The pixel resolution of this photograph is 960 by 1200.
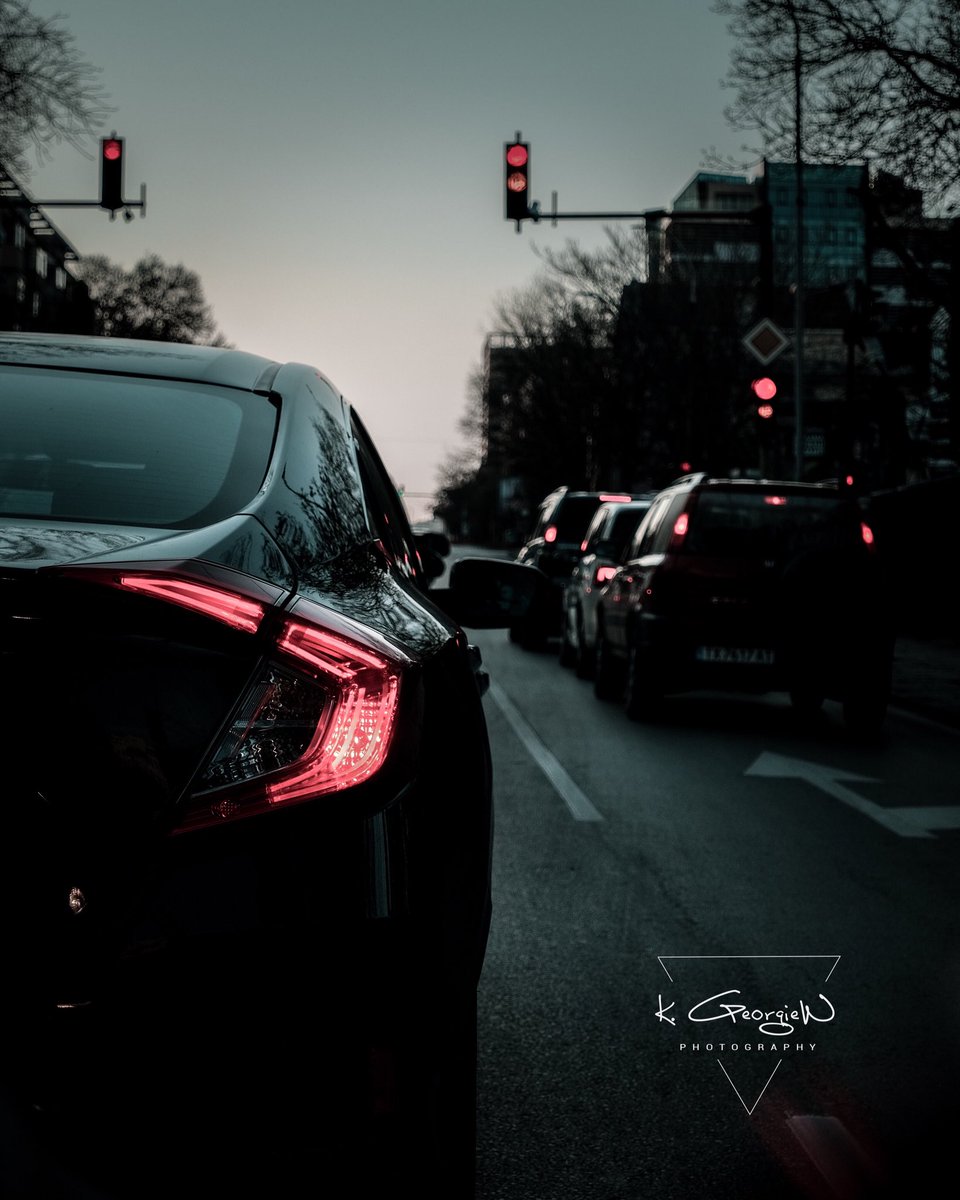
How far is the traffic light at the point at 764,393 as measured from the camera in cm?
1988

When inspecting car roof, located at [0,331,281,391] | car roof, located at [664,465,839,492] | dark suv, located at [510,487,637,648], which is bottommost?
dark suv, located at [510,487,637,648]

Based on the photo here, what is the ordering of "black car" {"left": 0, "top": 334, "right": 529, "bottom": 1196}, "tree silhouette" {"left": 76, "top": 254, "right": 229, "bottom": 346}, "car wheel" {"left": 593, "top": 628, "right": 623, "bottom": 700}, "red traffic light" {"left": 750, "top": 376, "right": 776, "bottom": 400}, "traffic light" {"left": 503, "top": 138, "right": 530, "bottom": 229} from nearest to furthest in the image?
"black car" {"left": 0, "top": 334, "right": 529, "bottom": 1196} → "car wheel" {"left": 593, "top": 628, "right": 623, "bottom": 700} → "traffic light" {"left": 503, "top": 138, "right": 530, "bottom": 229} → "red traffic light" {"left": 750, "top": 376, "right": 776, "bottom": 400} → "tree silhouette" {"left": 76, "top": 254, "right": 229, "bottom": 346}

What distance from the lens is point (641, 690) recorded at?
1223 centimetres

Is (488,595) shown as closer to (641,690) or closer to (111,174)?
(641,690)

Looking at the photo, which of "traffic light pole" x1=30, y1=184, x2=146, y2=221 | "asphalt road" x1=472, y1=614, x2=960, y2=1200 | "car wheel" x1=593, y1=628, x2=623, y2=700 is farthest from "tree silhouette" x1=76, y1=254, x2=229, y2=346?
"asphalt road" x1=472, y1=614, x2=960, y2=1200

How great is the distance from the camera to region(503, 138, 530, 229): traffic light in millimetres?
19422

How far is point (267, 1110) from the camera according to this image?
5.63 feet

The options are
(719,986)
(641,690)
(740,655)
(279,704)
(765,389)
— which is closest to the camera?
(279,704)

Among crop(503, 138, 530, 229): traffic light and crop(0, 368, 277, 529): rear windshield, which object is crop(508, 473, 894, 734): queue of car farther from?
crop(0, 368, 277, 529): rear windshield

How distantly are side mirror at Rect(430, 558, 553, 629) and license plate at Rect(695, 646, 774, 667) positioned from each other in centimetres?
803

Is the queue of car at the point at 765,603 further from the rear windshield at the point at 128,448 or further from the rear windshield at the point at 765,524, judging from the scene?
the rear windshield at the point at 128,448

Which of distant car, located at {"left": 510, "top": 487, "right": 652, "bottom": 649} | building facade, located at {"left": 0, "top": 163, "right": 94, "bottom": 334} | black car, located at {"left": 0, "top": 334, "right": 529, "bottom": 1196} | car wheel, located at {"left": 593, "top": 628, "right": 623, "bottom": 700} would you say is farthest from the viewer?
building facade, located at {"left": 0, "top": 163, "right": 94, "bottom": 334}

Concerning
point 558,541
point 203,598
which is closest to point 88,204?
point 558,541

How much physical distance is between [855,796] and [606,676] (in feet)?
17.7
